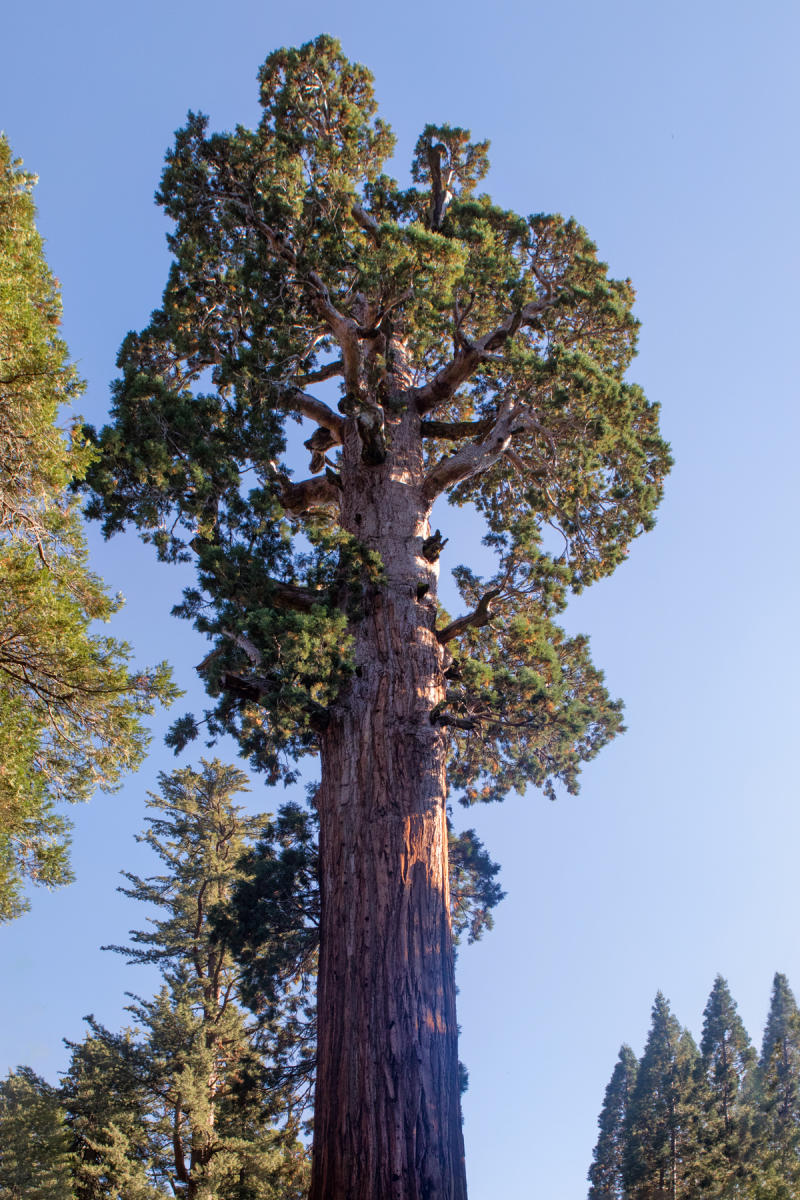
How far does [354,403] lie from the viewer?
354 inches

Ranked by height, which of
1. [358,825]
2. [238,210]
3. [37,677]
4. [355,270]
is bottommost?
[358,825]

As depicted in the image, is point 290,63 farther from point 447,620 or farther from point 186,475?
point 447,620

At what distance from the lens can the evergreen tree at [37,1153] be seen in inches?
A: 547

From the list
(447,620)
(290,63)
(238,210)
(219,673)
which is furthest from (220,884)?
(290,63)

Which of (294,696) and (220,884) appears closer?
(294,696)

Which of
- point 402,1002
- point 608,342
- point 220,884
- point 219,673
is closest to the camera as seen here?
point 402,1002

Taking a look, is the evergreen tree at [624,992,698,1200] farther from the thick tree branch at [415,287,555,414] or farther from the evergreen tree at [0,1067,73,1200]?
the thick tree branch at [415,287,555,414]

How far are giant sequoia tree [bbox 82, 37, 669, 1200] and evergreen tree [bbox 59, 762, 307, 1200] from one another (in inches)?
257

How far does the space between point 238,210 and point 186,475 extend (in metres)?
4.05

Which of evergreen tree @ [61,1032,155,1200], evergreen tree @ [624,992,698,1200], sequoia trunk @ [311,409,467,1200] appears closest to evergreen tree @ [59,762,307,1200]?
evergreen tree @ [61,1032,155,1200]

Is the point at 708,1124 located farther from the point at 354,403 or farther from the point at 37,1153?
the point at 354,403

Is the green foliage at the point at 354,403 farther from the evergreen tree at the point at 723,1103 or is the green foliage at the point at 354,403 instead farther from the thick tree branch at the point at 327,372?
the evergreen tree at the point at 723,1103

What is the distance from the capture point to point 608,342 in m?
10.3

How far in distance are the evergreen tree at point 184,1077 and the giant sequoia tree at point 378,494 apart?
6.54 meters
